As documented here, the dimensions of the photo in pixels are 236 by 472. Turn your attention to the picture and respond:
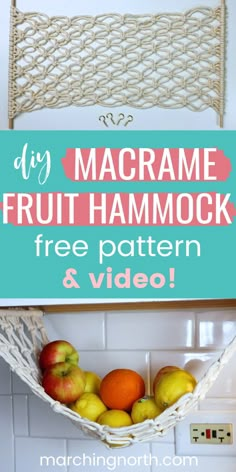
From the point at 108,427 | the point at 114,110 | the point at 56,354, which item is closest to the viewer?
the point at 108,427

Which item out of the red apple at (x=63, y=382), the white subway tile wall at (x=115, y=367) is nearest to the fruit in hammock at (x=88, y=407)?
the red apple at (x=63, y=382)

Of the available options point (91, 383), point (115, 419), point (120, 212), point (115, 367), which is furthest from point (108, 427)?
point (120, 212)

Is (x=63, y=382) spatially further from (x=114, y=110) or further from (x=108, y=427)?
(x=114, y=110)

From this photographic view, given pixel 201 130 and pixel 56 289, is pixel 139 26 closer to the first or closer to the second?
pixel 201 130

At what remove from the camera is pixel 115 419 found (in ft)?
4.24

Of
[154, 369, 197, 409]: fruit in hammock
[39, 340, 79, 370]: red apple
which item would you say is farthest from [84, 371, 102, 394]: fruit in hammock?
[154, 369, 197, 409]: fruit in hammock

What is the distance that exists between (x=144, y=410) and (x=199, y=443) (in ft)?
0.82

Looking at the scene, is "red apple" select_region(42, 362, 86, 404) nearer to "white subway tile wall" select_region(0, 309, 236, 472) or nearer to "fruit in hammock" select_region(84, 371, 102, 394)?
"fruit in hammock" select_region(84, 371, 102, 394)

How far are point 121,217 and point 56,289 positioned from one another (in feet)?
0.62

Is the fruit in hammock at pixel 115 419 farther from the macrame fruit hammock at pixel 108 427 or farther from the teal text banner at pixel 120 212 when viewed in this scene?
the teal text banner at pixel 120 212

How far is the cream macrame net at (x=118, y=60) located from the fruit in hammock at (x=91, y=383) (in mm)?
533

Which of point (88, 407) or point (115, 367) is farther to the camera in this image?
point (115, 367)

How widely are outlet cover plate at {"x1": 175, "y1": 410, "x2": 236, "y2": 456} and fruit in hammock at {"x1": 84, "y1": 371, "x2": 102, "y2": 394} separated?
0.20 metres

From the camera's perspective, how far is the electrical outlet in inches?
57.8
